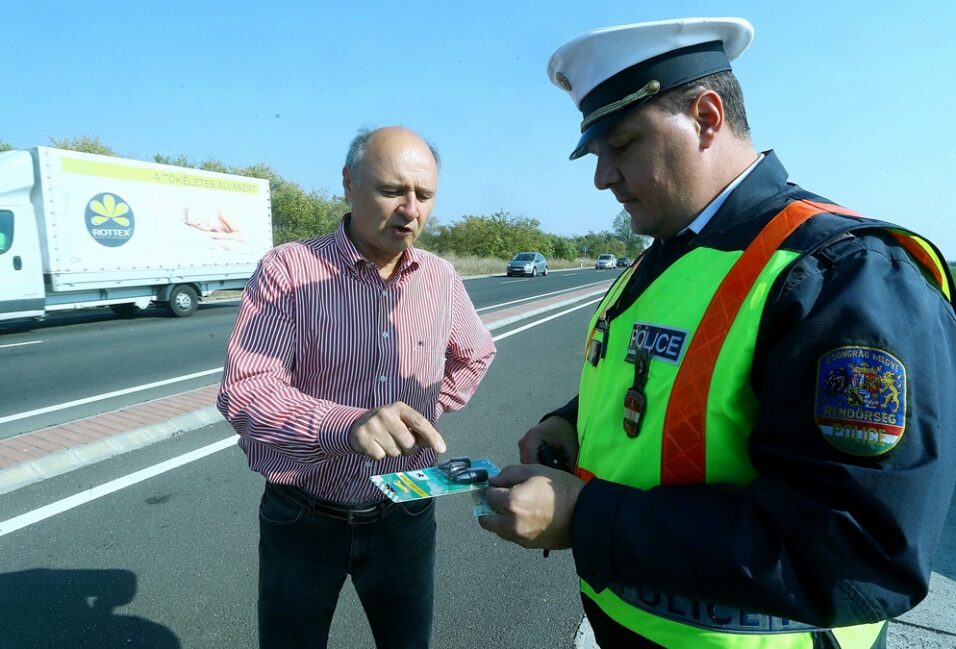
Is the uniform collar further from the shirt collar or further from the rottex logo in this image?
the rottex logo

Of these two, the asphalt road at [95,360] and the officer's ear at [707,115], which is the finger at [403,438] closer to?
the officer's ear at [707,115]

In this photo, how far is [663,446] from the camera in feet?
3.81

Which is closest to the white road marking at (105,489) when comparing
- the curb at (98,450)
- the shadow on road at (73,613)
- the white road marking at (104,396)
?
the curb at (98,450)

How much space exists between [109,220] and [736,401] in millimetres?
14828

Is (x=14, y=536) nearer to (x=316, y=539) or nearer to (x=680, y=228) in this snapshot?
(x=316, y=539)

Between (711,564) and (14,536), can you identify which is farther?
(14,536)

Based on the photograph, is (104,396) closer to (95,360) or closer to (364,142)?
(95,360)

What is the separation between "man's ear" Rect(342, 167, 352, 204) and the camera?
2129mm

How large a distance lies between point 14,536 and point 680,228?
410cm

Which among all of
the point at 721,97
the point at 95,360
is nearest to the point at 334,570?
the point at 721,97

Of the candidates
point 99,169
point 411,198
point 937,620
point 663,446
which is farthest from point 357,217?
point 99,169

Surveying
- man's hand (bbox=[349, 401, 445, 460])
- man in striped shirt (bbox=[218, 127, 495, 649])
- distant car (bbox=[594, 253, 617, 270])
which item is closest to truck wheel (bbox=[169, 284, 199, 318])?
man in striped shirt (bbox=[218, 127, 495, 649])

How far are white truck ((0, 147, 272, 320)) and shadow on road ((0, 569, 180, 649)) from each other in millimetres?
10912

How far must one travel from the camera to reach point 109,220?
42.9 ft
